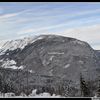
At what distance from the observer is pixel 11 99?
26.3 feet

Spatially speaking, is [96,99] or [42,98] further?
[96,99]

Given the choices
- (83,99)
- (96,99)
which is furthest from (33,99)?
(96,99)

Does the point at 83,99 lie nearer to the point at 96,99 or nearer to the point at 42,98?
the point at 96,99

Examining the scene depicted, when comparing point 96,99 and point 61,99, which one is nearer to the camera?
point 61,99

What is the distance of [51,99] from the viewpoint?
788 centimetres

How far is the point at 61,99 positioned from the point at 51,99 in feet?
0.93

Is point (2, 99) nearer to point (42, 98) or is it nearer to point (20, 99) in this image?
point (20, 99)

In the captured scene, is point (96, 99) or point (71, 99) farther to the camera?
point (96, 99)

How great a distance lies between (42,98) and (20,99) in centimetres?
63

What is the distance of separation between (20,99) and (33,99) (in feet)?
1.23

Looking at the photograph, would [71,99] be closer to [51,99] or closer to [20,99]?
[51,99]

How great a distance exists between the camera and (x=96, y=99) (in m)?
8.46

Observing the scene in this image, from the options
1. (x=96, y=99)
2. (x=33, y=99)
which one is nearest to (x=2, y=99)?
(x=33, y=99)

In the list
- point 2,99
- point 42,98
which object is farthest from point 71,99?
point 2,99
